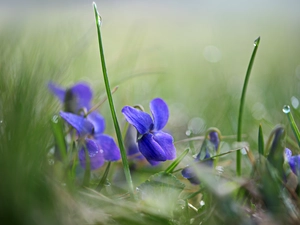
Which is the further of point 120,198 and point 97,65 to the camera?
point 97,65

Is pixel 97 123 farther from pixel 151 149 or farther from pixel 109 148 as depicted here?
pixel 151 149

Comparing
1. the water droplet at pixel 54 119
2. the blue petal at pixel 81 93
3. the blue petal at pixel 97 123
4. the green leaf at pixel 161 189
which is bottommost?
the green leaf at pixel 161 189

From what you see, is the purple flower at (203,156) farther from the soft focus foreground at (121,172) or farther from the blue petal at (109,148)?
the blue petal at (109,148)

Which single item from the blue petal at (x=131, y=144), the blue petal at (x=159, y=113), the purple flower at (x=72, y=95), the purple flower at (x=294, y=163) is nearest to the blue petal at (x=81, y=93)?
the purple flower at (x=72, y=95)

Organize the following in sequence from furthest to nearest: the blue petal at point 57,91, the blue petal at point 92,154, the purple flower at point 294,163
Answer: the blue petal at point 57,91 < the blue petal at point 92,154 < the purple flower at point 294,163

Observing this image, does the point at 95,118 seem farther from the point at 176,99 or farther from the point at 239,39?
the point at 239,39

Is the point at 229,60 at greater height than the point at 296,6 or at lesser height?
lesser

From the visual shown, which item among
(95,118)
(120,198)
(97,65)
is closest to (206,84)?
(97,65)
